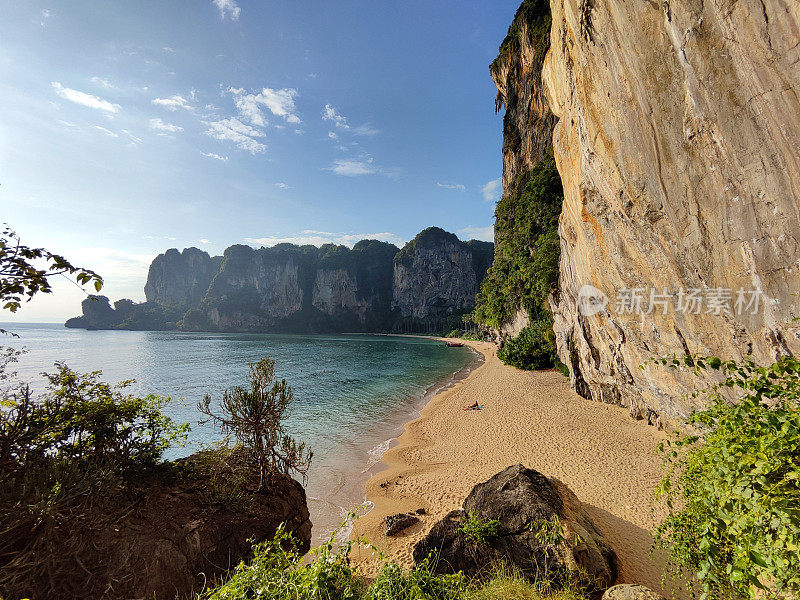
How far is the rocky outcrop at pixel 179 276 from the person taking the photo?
142625mm

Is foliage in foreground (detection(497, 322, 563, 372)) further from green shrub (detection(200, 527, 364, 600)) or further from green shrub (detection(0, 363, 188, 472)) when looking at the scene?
green shrub (detection(0, 363, 188, 472))

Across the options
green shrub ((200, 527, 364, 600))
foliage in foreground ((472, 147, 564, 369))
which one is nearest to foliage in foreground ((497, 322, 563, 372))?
foliage in foreground ((472, 147, 564, 369))

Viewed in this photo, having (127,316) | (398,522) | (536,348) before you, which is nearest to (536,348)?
(536,348)

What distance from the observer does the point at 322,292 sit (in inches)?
5094

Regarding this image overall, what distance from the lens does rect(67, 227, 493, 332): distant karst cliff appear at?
11688 cm

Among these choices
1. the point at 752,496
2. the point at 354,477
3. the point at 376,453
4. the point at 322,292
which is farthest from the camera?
the point at 322,292

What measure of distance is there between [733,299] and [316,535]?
1066cm

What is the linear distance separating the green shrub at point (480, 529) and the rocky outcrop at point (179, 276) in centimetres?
16213

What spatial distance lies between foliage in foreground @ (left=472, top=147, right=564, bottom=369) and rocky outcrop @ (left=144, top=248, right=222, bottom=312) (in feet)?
485

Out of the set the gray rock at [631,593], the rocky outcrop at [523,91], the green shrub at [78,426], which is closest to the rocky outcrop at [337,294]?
the rocky outcrop at [523,91]

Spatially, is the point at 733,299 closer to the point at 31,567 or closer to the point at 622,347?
the point at 622,347

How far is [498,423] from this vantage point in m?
15.4

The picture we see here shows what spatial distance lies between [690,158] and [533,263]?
19.8 metres

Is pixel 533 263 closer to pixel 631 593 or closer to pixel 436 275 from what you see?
pixel 631 593
